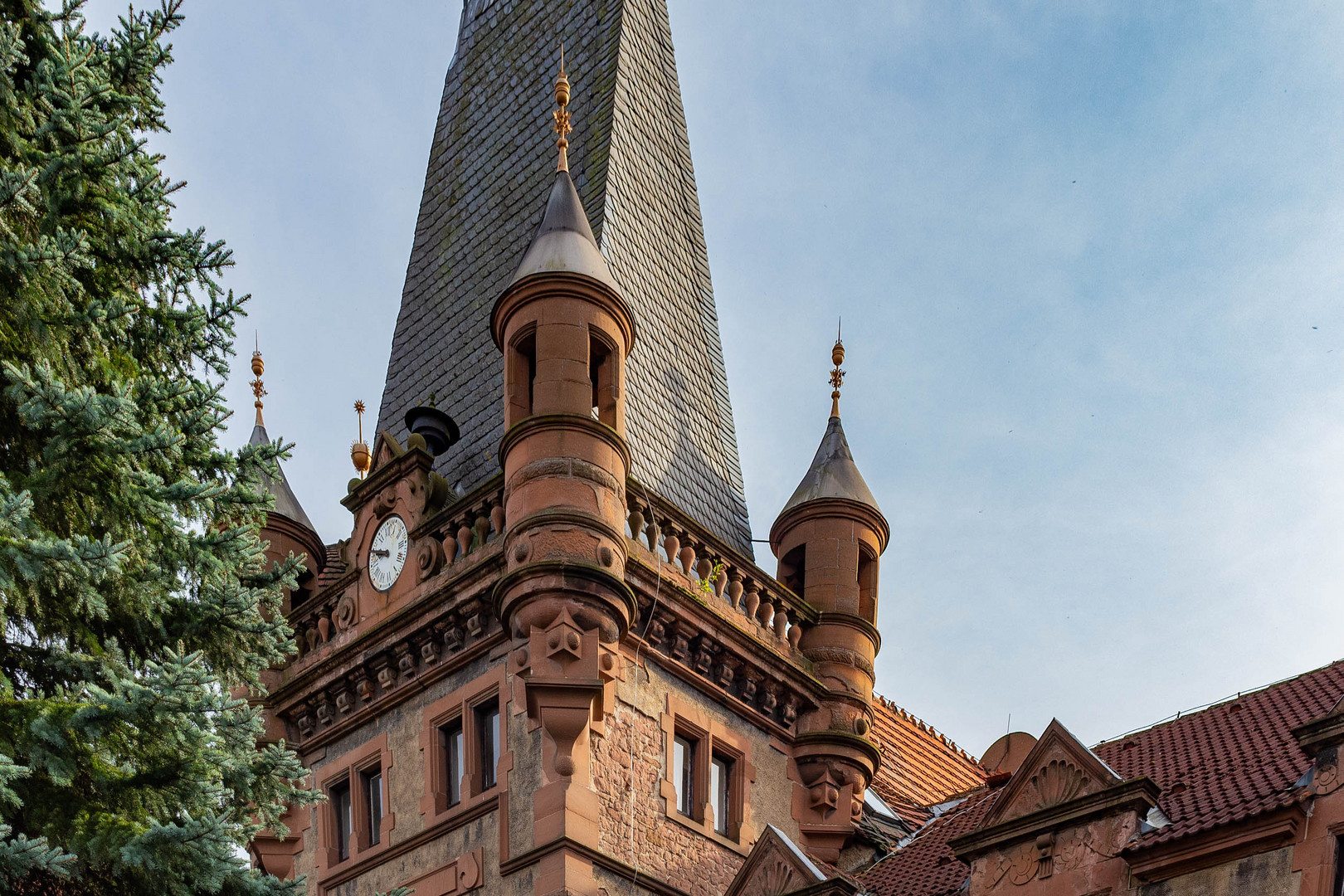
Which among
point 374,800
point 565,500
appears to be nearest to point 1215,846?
point 565,500

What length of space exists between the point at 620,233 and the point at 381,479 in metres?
4.88

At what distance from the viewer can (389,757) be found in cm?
2323

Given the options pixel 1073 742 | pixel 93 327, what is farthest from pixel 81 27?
pixel 1073 742

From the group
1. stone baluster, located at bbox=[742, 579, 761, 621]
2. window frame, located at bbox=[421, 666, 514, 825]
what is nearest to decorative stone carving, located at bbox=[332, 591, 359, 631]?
window frame, located at bbox=[421, 666, 514, 825]

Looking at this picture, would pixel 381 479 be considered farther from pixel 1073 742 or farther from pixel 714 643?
pixel 1073 742

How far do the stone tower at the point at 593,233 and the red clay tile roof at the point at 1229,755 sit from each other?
22.5ft

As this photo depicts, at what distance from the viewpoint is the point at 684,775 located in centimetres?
2281

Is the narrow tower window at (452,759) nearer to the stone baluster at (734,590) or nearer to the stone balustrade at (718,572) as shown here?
the stone balustrade at (718,572)

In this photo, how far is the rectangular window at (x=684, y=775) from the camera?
73.8 ft

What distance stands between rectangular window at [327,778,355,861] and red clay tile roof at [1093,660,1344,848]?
29.5 ft

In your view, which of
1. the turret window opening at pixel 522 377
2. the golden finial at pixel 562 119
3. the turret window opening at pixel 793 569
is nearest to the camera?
the turret window opening at pixel 522 377

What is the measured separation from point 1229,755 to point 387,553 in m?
10.6

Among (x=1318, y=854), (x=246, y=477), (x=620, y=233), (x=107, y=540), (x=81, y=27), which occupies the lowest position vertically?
(x=1318, y=854)

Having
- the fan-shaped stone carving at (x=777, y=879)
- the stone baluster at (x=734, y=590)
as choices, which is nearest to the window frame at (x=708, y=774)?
the stone baluster at (x=734, y=590)
